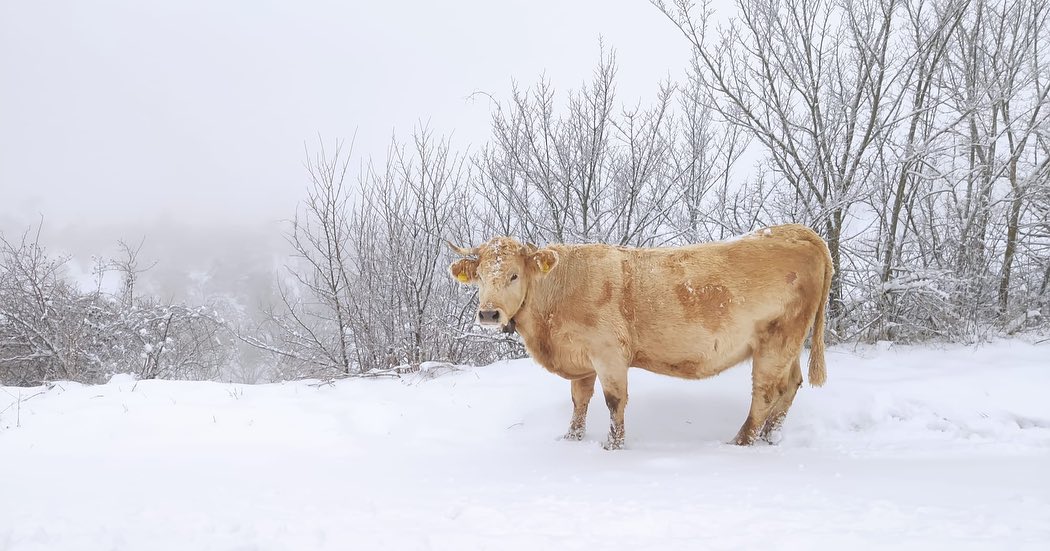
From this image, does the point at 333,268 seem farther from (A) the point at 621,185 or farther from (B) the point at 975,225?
(B) the point at 975,225

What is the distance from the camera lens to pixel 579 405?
488 centimetres

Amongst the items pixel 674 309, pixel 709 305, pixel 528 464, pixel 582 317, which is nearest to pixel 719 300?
pixel 709 305

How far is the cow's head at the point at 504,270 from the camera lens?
14.8 ft

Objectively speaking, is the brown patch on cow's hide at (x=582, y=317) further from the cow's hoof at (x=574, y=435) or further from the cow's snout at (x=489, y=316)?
the cow's hoof at (x=574, y=435)

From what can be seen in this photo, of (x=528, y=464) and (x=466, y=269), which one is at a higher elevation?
(x=466, y=269)

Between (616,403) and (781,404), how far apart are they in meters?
1.40

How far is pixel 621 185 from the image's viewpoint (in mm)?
9914

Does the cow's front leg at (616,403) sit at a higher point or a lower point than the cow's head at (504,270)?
lower

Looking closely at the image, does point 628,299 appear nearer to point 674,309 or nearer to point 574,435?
point 674,309

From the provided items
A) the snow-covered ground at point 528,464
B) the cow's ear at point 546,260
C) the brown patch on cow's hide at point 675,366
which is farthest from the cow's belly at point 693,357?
the cow's ear at point 546,260

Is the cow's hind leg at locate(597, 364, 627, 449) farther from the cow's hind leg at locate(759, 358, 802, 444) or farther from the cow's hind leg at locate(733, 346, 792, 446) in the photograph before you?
the cow's hind leg at locate(759, 358, 802, 444)

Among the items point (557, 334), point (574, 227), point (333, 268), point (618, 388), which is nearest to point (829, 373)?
point (618, 388)

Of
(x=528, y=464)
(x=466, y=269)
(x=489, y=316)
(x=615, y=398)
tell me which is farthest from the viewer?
(x=466, y=269)

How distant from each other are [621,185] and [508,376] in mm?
4880
